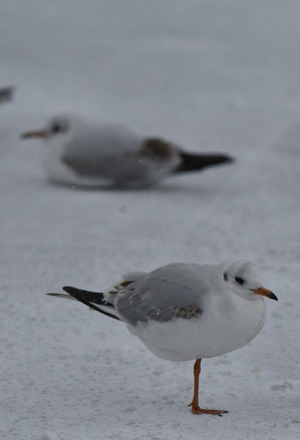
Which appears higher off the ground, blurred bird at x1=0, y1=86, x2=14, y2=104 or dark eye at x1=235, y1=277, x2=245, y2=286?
dark eye at x1=235, y1=277, x2=245, y2=286

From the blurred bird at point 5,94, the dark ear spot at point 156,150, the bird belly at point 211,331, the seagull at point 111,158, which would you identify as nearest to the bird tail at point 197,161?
the seagull at point 111,158

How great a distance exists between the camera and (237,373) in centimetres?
351

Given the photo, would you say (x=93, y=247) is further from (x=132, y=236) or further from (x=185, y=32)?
(x=185, y=32)

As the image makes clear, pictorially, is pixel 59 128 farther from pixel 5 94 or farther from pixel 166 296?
pixel 166 296

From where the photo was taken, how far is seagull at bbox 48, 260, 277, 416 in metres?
2.95

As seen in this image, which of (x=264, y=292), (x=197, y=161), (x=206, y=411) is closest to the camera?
(x=264, y=292)

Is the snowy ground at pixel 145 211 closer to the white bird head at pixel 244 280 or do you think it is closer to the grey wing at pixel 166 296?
the grey wing at pixel 166 296

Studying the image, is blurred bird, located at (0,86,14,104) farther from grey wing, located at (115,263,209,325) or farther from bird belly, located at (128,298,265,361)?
bird belly, located at (128,298,265,361)

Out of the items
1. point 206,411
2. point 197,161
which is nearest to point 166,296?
point 206,411

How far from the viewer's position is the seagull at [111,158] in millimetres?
6863

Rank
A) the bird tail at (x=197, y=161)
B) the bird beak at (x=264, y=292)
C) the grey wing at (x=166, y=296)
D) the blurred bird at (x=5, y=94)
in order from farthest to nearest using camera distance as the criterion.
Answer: the blurred bird at (x=5, y=94), the bird tail at (x=197, y=161), the grey wing at (x=166, y=296), the bird beak at (x=264, y=292)

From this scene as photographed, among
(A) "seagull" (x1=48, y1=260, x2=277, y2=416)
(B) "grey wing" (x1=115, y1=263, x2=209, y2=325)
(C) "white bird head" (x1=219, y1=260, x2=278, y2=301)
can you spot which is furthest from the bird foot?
(C) "white bird head" (x1=219, y1=260, x2=278, y2=301)

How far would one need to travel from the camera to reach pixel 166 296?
314cm

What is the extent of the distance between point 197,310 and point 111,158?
13.1ft
